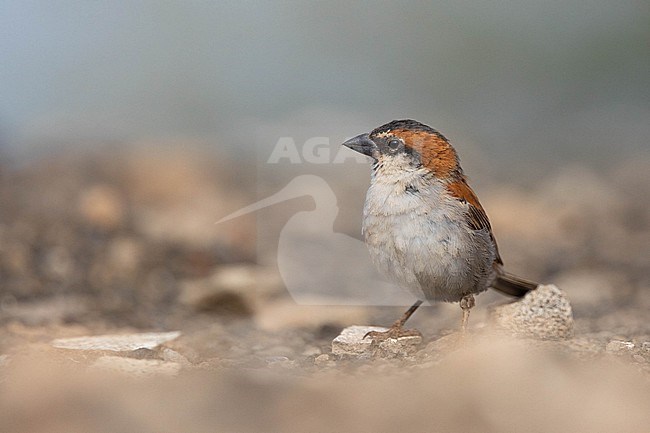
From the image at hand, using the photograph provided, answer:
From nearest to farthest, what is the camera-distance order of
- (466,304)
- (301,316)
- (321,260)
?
(466,304) < (301,316) < (321,260)

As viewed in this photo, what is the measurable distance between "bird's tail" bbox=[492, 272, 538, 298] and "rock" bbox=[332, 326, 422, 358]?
1.87 feet

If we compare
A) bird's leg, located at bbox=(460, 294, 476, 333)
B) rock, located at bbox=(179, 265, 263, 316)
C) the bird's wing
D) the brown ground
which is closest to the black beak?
the bird's wing

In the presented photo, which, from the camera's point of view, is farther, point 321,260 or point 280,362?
point 321,260

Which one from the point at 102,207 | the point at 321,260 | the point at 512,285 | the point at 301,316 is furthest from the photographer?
the point at 102,207

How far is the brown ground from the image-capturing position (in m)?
2.75

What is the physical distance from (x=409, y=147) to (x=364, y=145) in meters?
0.21

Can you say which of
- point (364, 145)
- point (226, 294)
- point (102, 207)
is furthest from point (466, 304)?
point (102, 207)

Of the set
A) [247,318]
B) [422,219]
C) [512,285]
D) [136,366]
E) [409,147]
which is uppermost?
[409,147]

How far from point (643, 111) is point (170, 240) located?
8.49 meters

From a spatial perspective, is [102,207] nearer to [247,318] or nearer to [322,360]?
[247,318]

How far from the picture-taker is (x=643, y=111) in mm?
13039

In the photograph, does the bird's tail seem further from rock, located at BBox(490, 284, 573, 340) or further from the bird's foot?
the bird's foot

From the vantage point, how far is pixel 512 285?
462cm

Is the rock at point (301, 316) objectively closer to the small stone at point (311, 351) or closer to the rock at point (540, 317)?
the small stone at point (311, 351)
